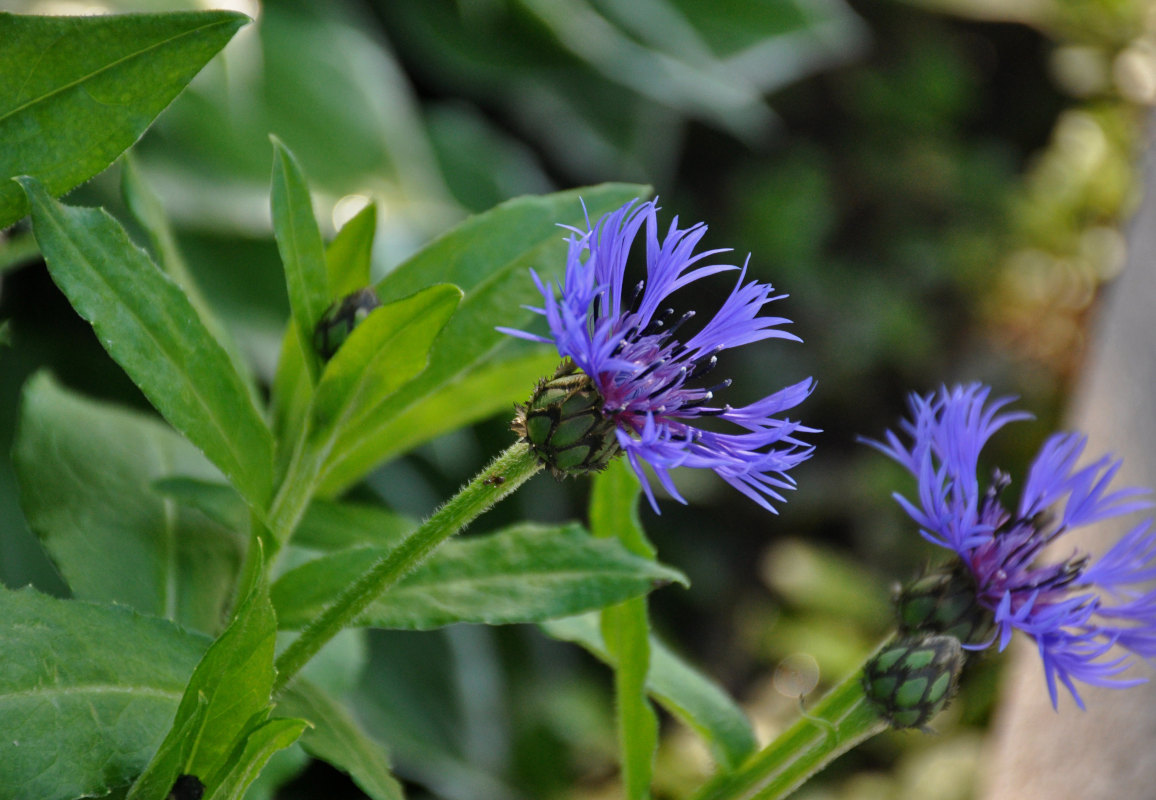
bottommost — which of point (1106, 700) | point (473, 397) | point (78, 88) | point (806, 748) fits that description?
point (1106, 700)

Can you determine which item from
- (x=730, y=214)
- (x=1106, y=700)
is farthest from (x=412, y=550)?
(x=730, y=214)

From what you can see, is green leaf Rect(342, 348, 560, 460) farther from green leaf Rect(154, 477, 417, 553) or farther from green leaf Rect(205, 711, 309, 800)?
green leaf Rect(205, 711, 309, 800)

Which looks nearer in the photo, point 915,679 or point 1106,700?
point 915,679

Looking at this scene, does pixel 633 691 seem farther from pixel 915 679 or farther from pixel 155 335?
pixel 155 335

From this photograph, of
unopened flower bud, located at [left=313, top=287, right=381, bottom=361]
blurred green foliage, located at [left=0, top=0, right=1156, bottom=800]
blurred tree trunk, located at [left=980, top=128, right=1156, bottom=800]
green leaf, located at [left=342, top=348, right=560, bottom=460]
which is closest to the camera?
unopened flower bud, located at [left=313, top=287, right=381, bottom=361]

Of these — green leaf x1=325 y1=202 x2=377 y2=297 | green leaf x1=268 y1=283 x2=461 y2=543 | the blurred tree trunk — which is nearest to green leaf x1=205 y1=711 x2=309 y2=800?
green leaf x1=268 y1=283 x2=461 y2=543
